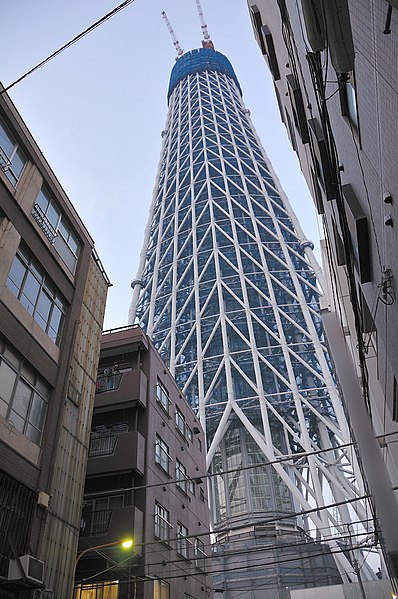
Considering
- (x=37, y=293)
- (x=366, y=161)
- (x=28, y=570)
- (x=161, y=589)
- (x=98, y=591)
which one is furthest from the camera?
(x=161, y=589)

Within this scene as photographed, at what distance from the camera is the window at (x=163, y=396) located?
77.6 feet

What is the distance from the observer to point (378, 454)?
5246mm

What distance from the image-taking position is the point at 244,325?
53406 millimetres

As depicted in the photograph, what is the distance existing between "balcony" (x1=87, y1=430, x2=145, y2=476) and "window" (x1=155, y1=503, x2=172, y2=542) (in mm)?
2065

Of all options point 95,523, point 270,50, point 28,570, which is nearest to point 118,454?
point 95,523

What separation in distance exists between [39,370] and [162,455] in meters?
11.3

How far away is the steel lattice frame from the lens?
42.9m

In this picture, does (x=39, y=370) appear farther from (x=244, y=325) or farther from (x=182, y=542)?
(x=244, y=325)

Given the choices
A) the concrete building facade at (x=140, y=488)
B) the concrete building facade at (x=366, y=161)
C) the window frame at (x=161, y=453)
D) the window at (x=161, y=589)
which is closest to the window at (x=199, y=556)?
the concrete building facade at (x=140, y=488)

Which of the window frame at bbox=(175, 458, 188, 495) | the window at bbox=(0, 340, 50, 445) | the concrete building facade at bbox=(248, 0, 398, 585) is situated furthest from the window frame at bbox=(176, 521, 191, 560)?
the concrete building facade at bbox=(248, 0, 398, 585)

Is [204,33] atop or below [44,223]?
atop

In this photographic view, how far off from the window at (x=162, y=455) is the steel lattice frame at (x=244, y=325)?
38.5 ft

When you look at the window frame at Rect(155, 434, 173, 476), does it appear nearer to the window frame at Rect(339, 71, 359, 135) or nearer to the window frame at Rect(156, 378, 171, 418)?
the window frame at Rect(156, 378, 171, 418)

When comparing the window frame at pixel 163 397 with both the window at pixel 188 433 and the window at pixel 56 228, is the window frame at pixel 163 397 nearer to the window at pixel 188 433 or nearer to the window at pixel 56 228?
the window at pixel 188 433
